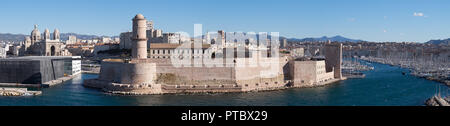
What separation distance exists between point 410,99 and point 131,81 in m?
13.0

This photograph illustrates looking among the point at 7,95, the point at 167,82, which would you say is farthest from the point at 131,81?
the point at 7,95

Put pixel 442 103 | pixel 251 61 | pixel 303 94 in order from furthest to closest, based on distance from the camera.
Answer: pixel 251 61 → pixel 303 94 → pixel 442 103

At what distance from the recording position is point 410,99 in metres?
19.0

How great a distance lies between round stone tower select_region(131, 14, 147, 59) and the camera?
21250mm

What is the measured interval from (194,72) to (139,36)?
11.0 ft

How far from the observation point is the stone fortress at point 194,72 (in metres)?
20.1

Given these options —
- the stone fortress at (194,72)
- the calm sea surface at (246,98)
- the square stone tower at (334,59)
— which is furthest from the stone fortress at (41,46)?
the square stone tower at (334,59)

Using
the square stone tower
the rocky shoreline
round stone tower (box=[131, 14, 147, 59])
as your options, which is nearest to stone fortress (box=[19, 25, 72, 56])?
round stone tower (box=[131, 14, 147, 59])

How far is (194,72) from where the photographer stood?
21391 mm

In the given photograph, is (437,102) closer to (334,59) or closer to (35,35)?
(334,59)

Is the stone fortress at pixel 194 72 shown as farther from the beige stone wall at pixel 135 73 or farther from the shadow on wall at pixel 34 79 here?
the shadow on wall at pixel 34 79

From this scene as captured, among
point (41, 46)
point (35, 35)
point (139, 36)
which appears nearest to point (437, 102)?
point (139, 36)

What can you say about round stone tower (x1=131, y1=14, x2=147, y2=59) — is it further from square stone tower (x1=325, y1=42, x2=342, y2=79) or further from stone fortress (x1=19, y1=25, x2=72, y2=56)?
stone fortress (x1=19, y1=25, x2=72, y2=56)
